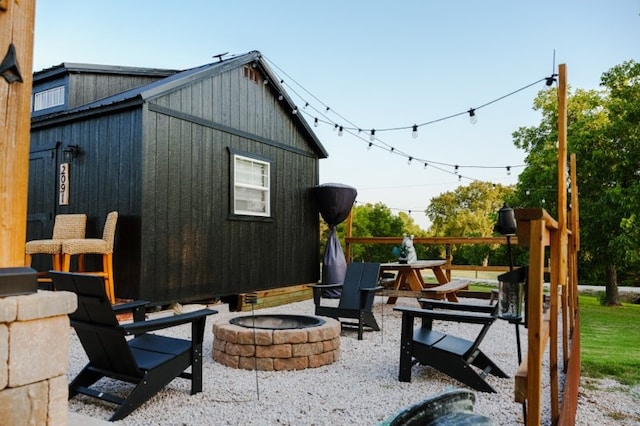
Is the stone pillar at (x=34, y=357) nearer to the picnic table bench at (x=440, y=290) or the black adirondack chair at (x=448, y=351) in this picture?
the black adirondack chair at (x=448, y=351)

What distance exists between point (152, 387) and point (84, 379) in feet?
1.98

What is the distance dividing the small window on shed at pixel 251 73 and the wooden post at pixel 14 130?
22.4 ft

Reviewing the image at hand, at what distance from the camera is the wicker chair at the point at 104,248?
5879 mm

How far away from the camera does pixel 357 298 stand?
5.97 metres

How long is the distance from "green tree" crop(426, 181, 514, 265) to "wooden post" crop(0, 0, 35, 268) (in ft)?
83.9

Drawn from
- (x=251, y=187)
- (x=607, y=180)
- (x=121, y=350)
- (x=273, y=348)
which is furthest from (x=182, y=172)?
(x=607, y=180)

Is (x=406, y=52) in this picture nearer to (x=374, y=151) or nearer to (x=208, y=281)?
(x=374, y=151)

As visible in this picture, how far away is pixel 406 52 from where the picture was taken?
1218 cm

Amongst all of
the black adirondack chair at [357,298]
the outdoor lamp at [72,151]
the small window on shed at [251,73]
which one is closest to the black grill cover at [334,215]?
the small window on shed at [251,73]

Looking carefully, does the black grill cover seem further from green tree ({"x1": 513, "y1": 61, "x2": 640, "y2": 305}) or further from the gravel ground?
green tree ({"x1": 513, "y1": 61, "x2": 640, "y2": 305})

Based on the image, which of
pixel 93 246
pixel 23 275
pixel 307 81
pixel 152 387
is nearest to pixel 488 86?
pixel 307 81

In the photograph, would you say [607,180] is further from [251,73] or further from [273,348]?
[273,348]

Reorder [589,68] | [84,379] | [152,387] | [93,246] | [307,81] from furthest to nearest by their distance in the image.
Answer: [589,68], [307,81], [93,246], [84,379], [152,387]

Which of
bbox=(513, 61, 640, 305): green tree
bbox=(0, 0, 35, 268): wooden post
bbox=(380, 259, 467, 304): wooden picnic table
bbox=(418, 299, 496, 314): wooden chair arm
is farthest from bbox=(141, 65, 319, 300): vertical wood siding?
bbox=(513, 61, 640, 305): green tree
